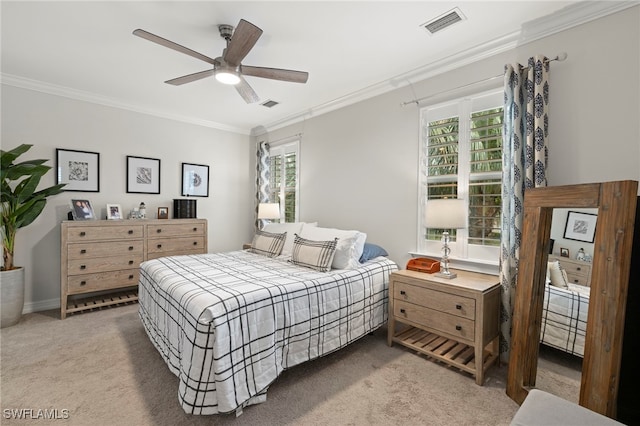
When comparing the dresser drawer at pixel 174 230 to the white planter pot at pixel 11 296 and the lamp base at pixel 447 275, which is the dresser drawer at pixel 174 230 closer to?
the white planter pot at pixel 11 296

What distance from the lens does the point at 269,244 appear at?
3.37 m

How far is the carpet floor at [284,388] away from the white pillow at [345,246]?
74 centimetres

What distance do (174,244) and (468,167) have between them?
371 cm

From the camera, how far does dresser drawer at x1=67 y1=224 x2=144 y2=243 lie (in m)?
3.20

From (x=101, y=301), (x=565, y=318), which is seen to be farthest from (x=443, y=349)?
(x=101, y=301)

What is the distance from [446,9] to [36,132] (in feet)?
14.7

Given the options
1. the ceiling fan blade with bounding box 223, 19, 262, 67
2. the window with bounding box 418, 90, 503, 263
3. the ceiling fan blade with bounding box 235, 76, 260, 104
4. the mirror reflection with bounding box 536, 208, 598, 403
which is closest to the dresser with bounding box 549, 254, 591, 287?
the mirror reflection with bounding box 536, 208, 598, 403

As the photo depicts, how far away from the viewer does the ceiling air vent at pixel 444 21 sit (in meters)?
2.10

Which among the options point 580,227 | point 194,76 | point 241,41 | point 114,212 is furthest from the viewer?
point 114,212

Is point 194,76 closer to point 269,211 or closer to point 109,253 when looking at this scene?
point 269,211

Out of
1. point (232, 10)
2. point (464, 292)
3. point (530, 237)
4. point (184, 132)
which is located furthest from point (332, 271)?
point (184, 132)

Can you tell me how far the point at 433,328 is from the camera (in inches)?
89.4

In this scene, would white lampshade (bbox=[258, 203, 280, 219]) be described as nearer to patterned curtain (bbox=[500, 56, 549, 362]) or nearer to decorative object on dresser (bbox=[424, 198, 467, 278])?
decorative object on dresser (bbox=[424, 198, 467, 278])

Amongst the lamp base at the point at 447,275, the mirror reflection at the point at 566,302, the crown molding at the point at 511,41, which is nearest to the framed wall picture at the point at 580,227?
the mirror reflection at the point at 566,302
